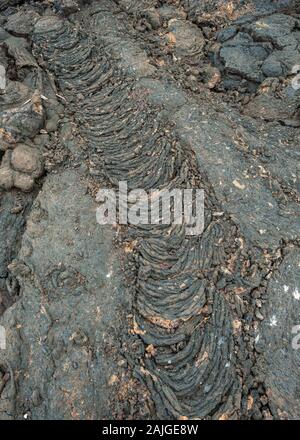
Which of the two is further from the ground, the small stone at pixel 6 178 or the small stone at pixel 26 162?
the small stone at pixel 26 162

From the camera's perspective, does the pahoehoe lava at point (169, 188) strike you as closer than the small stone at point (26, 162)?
Yes

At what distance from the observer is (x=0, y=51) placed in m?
6.11

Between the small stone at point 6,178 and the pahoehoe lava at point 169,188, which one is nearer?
the pahoehoe lava at point 169,188

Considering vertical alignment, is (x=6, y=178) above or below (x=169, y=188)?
below

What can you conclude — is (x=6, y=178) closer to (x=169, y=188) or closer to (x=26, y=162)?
(x=26, y=162)

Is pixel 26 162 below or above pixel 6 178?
above

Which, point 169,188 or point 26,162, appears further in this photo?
point 26,162

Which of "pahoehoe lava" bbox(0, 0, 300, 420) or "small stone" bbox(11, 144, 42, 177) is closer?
"pahoehoe lava" bbox(0, 0, 300, 420)

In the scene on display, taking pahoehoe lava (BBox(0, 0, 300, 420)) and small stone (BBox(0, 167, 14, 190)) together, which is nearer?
pahoehoe lava (BBox(0, 0, 300, 420))

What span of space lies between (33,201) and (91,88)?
186cm

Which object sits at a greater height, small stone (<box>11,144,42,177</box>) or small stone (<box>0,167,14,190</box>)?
small stone (<box>11,144,42,177</box>)

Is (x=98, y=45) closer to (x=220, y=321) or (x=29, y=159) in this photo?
(x=29, y=159)

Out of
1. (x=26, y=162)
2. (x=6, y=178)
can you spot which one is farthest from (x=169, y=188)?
(x=6, y=178)

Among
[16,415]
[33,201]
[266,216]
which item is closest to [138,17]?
[33,201]
